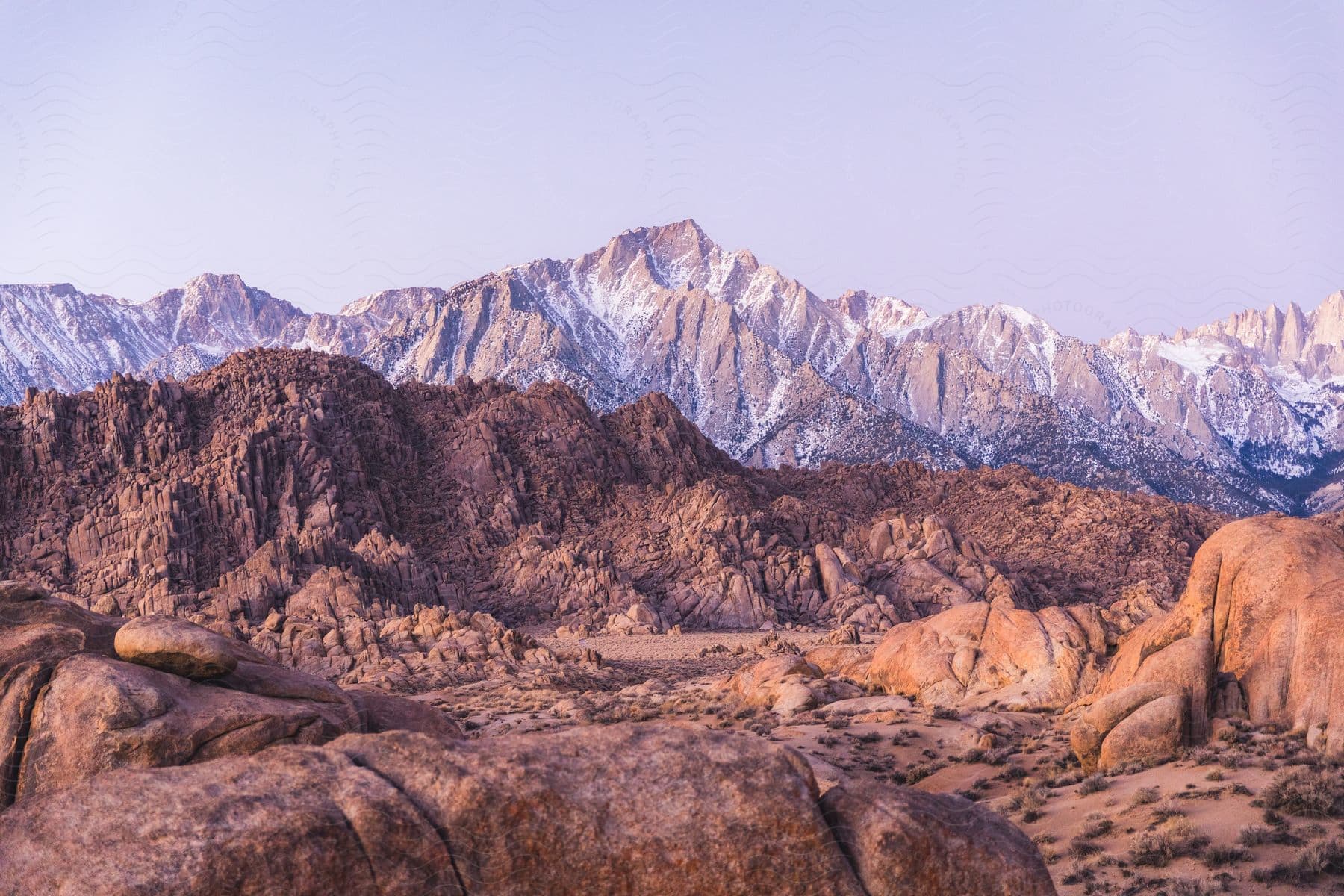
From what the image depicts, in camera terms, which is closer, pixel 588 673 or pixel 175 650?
pixel 175 650

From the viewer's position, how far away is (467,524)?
80.9m

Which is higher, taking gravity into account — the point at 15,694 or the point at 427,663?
the point at 15,694

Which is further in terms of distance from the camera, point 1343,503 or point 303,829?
point 1343,503

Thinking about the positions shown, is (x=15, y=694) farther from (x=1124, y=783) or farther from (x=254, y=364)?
(x=254, y=364)

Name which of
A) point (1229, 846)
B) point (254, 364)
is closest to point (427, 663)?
point (1229, 846)

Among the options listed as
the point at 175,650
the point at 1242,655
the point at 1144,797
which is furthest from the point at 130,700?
the point at 1242,655

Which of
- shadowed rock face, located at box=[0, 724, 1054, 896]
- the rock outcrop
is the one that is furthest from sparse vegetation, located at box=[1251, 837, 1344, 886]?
the rock outcrop

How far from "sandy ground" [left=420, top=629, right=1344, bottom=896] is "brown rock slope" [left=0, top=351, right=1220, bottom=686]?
40.5 ft

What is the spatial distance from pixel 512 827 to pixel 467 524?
75.2m

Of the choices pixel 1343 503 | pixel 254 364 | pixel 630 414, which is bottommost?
pixel 1343 503

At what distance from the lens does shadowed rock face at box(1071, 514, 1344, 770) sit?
62.8 ft

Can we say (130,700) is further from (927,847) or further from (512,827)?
(927,847)

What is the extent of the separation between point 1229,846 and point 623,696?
2551 centimetres

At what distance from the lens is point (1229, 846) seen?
13281 mm
